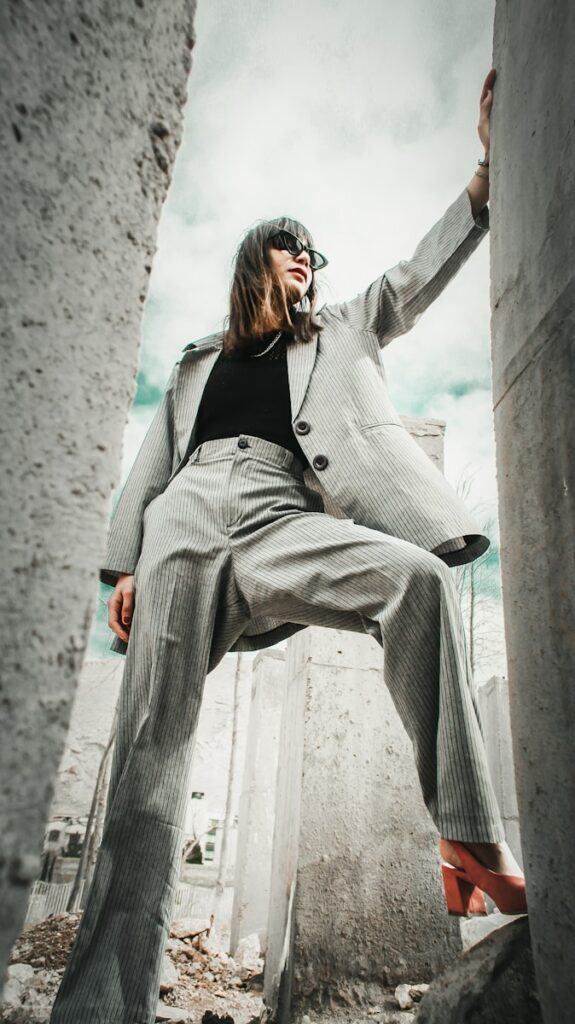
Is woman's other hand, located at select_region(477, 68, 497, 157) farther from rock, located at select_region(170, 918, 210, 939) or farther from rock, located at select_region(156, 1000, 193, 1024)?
rock, located at select_region(170, 918, 210, 939)

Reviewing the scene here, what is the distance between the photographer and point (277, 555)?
1663 mm

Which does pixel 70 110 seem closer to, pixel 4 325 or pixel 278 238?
pixel 4 325

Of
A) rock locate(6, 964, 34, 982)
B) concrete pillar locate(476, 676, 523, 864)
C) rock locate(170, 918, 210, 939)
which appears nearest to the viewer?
rock locate(6, 964, 34, 982)

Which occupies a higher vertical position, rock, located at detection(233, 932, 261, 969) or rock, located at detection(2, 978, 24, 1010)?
rock, located at detection(2, 978, 24, 1010)

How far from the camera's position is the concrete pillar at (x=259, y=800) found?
4.96 meters

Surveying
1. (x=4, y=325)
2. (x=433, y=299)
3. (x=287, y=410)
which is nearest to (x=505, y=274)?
(x=433, y=299)

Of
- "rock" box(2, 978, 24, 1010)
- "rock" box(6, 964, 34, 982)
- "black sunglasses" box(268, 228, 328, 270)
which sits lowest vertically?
"rock" box(6, 964, 34, 982)

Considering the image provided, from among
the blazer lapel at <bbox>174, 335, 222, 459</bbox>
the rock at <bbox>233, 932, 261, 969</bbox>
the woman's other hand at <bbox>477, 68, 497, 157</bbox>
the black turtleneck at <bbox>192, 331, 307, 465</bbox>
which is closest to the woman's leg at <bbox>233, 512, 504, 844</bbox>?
→ the black turtleneck at <bbox>192, 331, 307, 465</bbox>

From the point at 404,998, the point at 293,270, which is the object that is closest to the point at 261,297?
the point at 293,270

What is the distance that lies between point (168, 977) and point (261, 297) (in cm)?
326

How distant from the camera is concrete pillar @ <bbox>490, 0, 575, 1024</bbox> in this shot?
0.96m

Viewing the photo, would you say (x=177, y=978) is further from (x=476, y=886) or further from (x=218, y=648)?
(x=476, y=886)

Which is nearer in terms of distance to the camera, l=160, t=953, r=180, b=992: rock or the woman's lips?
the woman's lips

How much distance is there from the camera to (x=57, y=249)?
0.68 m
